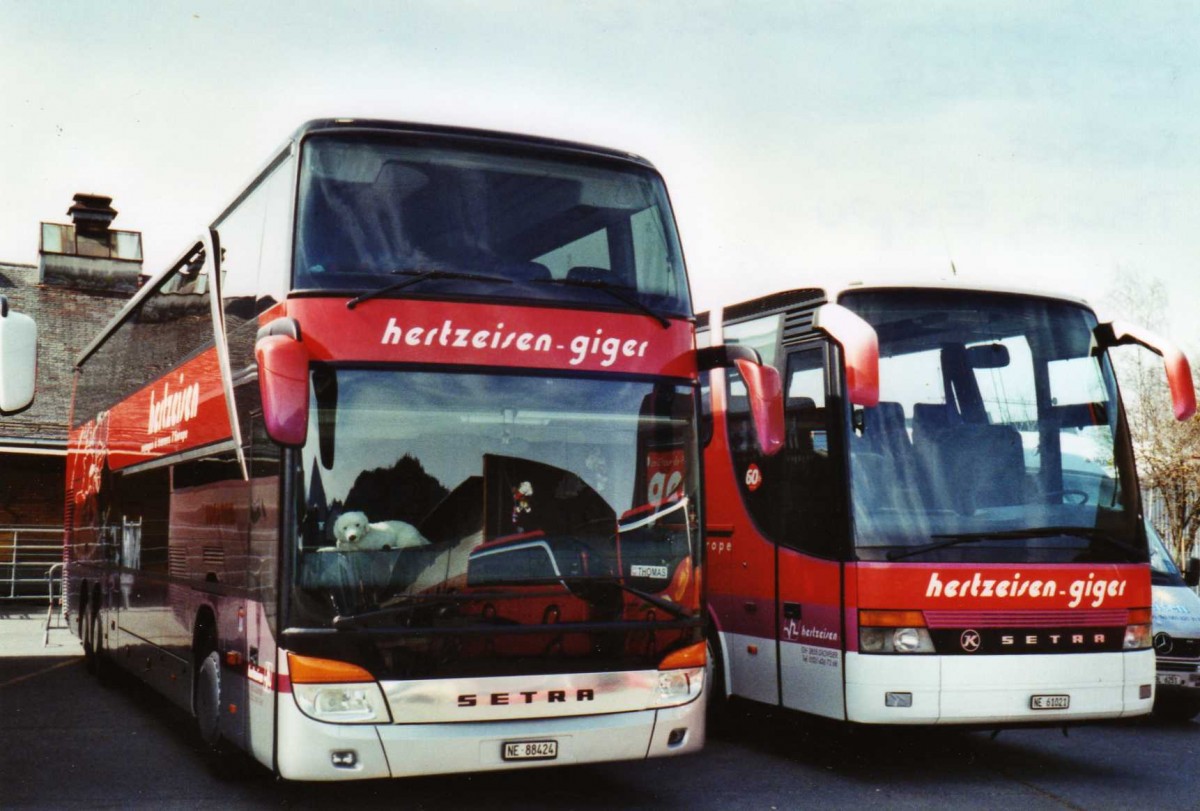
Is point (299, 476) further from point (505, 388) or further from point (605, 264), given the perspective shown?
point (605, 264)

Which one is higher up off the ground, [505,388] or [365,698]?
[505,388]

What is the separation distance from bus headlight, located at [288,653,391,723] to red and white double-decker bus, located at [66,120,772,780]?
0.4 inches

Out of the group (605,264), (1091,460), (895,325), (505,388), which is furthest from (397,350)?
(1091,460)

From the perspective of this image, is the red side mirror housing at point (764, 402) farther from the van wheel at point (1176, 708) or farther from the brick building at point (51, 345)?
the brick building at point (51, 345)

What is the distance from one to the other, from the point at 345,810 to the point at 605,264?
337 centimetres

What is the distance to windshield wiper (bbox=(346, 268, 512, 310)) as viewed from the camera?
6.97 metres

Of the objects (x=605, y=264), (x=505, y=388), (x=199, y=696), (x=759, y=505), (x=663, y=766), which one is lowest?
(x=663, y=766)

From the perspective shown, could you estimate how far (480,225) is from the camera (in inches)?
289

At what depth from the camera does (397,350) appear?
6969mm

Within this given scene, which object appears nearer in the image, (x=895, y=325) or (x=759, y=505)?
(x=895, y=325)

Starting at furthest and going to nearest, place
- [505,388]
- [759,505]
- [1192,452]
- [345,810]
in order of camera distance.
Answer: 1. [1192,452]
2. [759,505]
3. [345,810]
4. [505,388]

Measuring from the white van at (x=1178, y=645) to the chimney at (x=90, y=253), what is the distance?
25793 mm

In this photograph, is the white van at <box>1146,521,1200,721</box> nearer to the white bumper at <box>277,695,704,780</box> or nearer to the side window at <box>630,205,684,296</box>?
the side window at <box>630,205,684,296</box>

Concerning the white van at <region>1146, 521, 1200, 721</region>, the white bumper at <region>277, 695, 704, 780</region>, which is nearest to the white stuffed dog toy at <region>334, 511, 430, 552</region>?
the white bumper at <region>277, 695, 704, 780</region>
